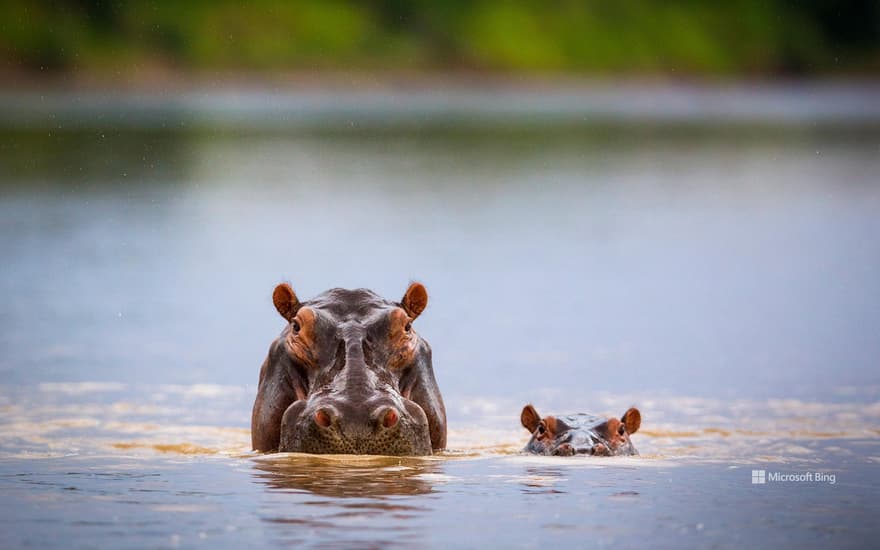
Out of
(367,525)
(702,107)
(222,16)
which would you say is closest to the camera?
(367,525)

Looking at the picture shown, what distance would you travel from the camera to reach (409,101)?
127m

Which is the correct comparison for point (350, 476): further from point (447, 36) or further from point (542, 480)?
point (447, 36)

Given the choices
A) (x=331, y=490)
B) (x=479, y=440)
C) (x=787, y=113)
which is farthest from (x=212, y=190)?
(x=787, y=113)

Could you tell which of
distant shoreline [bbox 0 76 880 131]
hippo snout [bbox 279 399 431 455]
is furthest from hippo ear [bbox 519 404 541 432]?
distant shoreline [bbox 0 76 880 131]

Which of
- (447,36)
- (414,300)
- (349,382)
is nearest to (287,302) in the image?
(414,300)

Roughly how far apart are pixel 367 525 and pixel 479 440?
14.7ft

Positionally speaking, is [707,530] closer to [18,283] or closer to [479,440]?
[479,440]

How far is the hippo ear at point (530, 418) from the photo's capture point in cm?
1093

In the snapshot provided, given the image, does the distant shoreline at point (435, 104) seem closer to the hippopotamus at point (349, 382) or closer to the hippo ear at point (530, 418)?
the hippo ear at point (530, 418)

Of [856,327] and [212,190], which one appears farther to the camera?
[212,190]

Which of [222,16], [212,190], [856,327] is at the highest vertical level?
[222,16]

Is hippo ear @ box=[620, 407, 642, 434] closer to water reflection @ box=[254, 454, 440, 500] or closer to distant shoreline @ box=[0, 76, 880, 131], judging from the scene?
water reflection @ box=[254, 454, 440, 500]

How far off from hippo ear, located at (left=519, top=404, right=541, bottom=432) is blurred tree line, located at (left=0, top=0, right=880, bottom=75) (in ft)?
327

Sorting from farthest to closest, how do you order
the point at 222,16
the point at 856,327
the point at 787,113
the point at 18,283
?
the point at 222,16 → the point at 787,113 → the point at 18,283 → the point at 856,327
